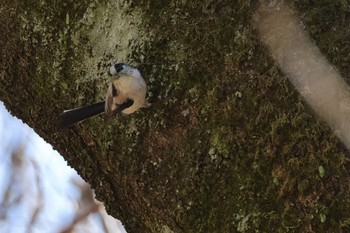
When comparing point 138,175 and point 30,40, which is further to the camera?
point 30,40

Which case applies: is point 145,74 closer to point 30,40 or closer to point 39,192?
point 30,40

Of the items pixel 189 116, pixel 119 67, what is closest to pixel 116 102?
pixel 119 67

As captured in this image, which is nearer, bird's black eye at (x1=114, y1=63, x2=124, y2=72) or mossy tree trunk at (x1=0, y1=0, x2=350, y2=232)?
mossy tree trunk at (x1=0, y1=0, x2=350, y2=232)

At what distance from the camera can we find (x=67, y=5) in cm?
146

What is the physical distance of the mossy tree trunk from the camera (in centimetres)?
116

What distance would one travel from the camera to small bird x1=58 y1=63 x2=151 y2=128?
1.37 meters

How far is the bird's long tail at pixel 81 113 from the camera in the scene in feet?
4.60

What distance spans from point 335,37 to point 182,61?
35cm

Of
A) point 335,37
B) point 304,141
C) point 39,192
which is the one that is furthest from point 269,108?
point 39,192

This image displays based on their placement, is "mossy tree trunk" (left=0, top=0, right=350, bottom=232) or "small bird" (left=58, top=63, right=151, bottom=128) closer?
"mossy tree trunk" (left=0, top=0, right=350, bottom=232)

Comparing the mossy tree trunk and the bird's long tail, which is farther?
the bird's long tail

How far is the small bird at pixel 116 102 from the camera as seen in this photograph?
4.49ft

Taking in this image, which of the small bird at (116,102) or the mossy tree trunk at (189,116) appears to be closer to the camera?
the mossy tree trunk at (189,116)

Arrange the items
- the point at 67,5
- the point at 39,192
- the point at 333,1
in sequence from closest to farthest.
Result: the point at 333,1 → the point at 67,5 → the point at 39,192
